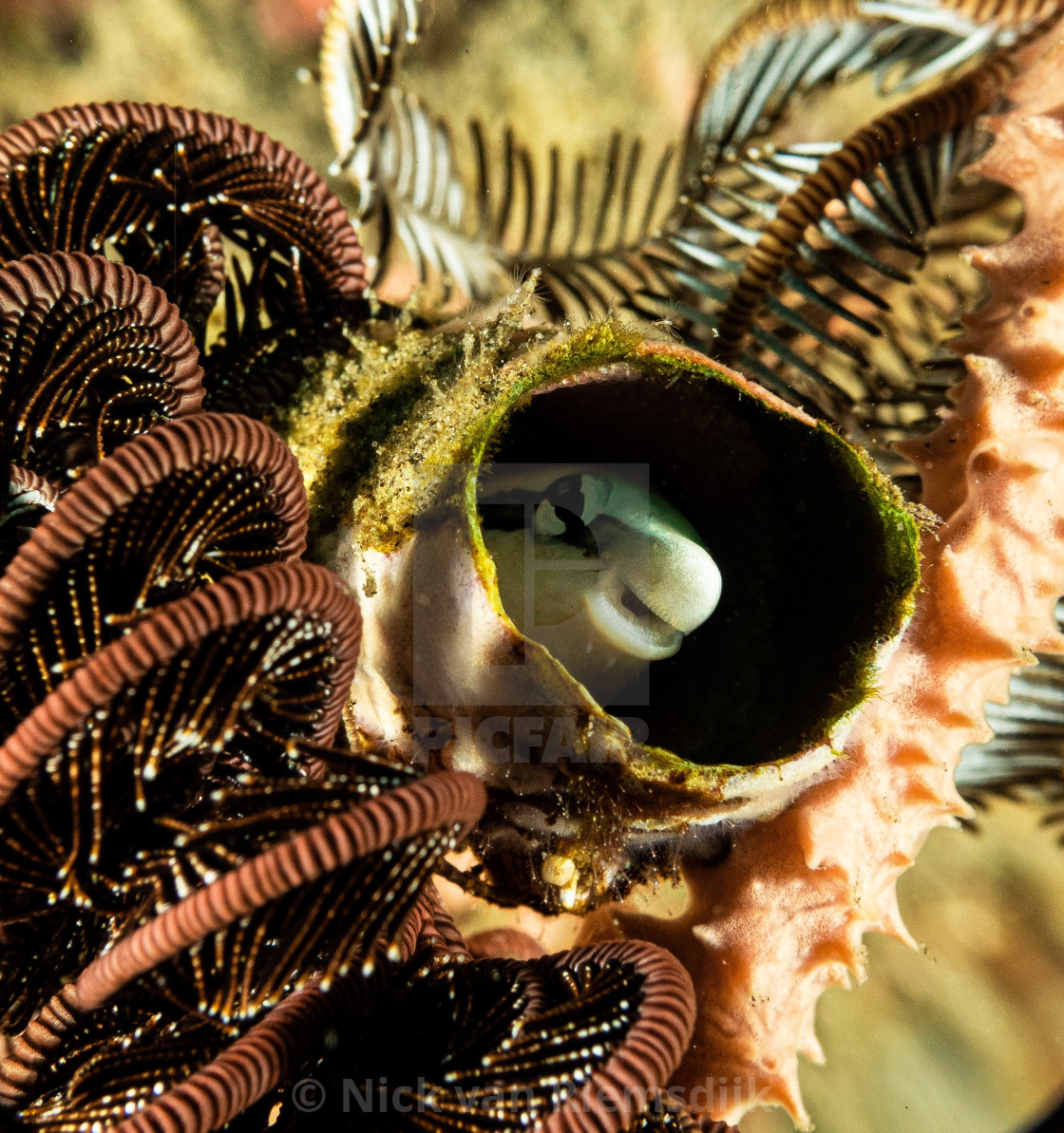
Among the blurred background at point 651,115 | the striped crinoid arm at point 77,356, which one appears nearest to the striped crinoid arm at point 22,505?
the striped crinoid arm at point 77,356

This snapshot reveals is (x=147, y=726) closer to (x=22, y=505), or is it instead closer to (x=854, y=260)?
(x=22, y=505)

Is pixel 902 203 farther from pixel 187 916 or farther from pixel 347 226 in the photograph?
pixel 187 916

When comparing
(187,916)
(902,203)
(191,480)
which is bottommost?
(187,916)

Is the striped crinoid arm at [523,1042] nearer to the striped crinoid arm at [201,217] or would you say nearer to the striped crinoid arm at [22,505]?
the striped crinoid arm at [22,505]

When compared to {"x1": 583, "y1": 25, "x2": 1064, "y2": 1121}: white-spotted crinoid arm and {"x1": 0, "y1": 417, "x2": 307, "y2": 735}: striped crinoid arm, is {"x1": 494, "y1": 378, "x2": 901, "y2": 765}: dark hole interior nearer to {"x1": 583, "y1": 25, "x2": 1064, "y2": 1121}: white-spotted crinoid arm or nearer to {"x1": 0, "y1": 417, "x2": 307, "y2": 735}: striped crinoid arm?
{"x1": 583, "y1": 25, "x2": 1064, "y2": 1121}: white-spotted crinoid arm

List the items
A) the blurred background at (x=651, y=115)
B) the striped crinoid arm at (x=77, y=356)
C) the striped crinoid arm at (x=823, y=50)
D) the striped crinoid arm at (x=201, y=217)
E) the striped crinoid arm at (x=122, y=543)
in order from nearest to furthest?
1. the striped crinoid arm at (x=122, y=543)
2. the striped crinoid arm at (x=77, y=356)
3. the striped crinoid arm at (x=201, y=217)
4. the striped crinoid arm at (x=823, y=50)
5. the blurred background at (x=651, y=115)

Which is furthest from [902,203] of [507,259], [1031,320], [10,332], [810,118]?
[10,332]

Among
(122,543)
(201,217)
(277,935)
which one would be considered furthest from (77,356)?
(277,935)
